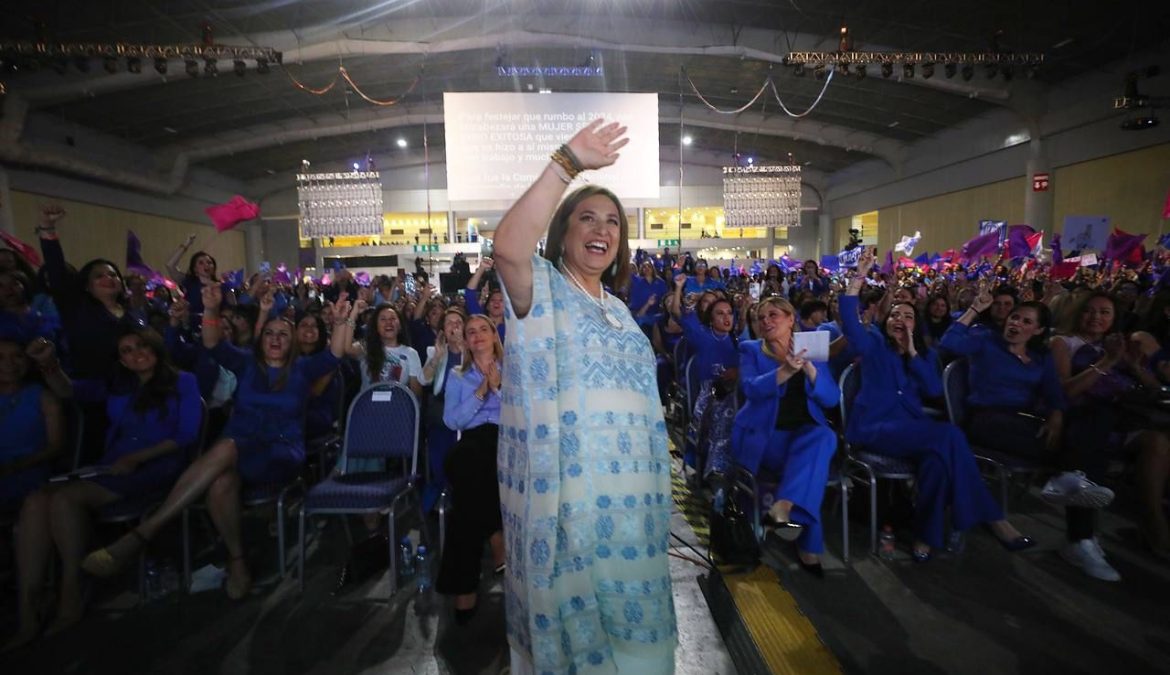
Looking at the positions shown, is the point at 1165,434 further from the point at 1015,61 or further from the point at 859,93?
the point at 859,93

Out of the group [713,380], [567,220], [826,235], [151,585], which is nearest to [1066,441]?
[713,380]

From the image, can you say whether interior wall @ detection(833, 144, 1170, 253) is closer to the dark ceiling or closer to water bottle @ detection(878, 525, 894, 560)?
the dark ceiling

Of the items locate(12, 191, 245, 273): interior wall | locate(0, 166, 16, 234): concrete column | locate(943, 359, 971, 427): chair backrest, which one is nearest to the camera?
locate(943, 359, 971, 427): chair backrest

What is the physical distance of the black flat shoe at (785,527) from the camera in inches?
113

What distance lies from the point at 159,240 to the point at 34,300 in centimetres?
1590

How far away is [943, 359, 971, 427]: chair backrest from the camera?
361 cm

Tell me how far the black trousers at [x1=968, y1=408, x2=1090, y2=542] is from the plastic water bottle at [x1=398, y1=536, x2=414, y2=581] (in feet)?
11.8

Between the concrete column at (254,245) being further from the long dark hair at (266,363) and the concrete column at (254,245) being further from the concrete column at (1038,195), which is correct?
the concrete column at (1038,195)

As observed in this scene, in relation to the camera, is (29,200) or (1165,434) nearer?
(1165,434)

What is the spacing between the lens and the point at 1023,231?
30.1 feet

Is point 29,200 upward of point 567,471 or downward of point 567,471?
A: upward

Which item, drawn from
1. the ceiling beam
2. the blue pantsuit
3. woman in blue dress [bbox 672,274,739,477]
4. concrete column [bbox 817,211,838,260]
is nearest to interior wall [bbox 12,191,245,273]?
the ceiling beam

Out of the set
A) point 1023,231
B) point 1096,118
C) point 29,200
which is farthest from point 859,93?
point 29,200

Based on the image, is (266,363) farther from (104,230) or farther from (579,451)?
(104,230)
